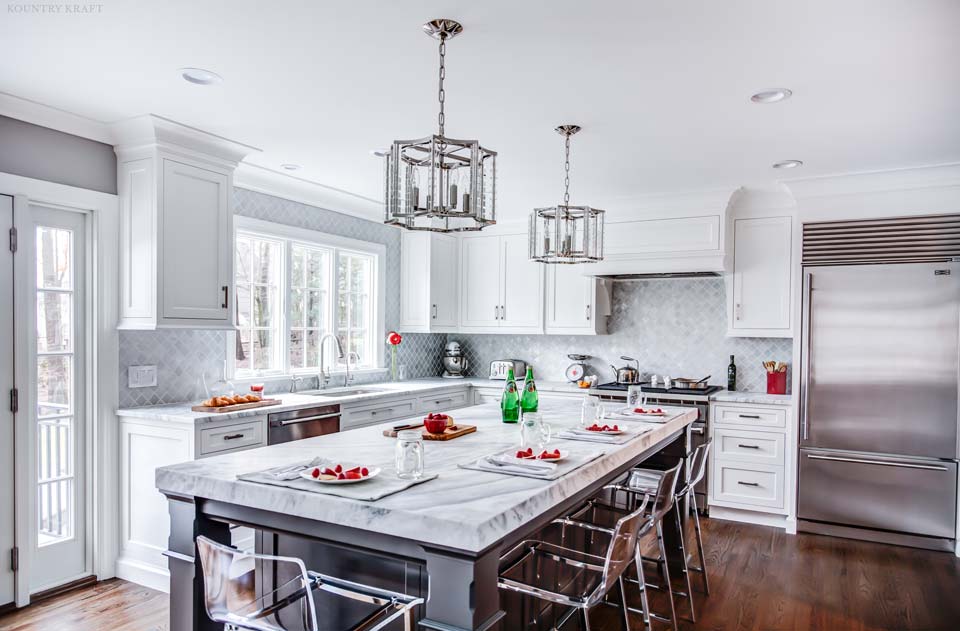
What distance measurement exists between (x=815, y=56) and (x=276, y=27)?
204 centimetres

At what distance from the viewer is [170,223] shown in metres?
3.50

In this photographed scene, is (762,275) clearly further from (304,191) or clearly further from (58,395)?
(58,395)

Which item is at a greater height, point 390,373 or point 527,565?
point 390,373

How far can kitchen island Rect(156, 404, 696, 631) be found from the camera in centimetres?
151

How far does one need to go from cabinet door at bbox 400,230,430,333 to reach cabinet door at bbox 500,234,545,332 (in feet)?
2.36

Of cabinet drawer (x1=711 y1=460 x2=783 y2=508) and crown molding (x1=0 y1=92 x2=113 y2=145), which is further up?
crown molding (x1=0 y1=92 x2=113 y2=145)

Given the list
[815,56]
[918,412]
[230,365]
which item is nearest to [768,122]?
[815,56]

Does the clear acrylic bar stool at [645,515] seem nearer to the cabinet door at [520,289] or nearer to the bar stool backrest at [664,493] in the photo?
the bar stool backrest at [664,493]

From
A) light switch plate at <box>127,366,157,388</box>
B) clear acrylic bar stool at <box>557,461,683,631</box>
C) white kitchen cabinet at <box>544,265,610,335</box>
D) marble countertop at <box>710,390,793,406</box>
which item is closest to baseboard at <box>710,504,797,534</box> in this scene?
marble countertop at <box>710,390,793,406</box>

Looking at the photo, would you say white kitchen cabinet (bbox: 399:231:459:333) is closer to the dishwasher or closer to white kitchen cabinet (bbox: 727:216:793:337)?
the dishwasher

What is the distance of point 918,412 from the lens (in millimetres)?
4160

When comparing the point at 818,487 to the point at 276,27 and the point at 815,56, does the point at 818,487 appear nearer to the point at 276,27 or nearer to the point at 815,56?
the point at 815,56

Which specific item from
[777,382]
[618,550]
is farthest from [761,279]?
[618,550]

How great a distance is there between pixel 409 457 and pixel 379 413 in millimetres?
2873
